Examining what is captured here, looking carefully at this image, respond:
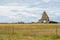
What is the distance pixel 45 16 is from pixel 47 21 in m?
3.25

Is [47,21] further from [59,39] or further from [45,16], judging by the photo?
[59,39]

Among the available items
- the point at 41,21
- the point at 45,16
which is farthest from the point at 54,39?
the point at 45,16

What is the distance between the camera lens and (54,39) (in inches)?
571

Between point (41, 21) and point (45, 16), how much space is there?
197 inches

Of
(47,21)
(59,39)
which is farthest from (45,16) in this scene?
(59,39)

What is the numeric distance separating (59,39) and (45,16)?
58971mm

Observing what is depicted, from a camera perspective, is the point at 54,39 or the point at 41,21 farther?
the point at 41,21

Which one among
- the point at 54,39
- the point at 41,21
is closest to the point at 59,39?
the point at 54,39

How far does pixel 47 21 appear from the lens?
232 ft

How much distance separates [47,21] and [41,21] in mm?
2817

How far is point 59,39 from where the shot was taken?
14578mm

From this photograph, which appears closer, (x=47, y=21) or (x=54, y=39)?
(x=54, y=39)

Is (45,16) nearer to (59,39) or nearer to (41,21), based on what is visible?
(41,21)

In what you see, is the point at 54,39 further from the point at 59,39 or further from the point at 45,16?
the point at 45,16
